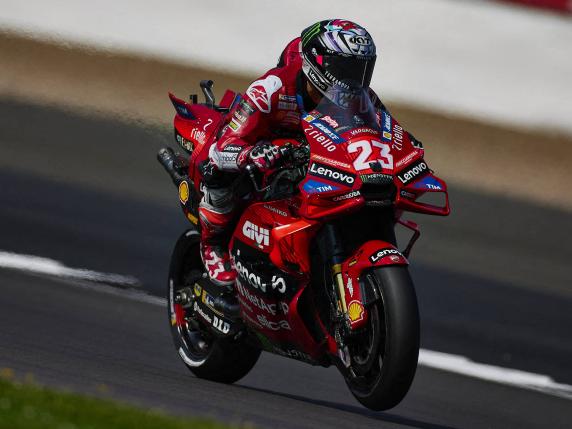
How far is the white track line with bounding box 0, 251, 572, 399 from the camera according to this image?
9.33m

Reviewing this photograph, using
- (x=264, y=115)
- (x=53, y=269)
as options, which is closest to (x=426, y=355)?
(x=53, y=269)

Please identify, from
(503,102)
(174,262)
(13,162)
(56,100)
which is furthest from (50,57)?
(174,262)

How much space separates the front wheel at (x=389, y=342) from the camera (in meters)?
6.31

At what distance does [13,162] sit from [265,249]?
690cm

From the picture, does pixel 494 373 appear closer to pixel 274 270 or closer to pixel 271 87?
pixel 274 270

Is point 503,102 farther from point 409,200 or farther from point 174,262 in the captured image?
point 409,200

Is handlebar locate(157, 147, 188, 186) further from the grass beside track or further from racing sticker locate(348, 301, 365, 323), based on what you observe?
the grass beside track

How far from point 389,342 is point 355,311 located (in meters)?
0.27

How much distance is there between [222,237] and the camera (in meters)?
7.93

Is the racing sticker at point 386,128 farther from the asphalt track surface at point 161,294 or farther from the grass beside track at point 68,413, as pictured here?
the grass beside track at point 68,413

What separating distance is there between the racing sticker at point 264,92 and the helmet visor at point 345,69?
33 centimetres

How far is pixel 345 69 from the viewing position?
22.9ft

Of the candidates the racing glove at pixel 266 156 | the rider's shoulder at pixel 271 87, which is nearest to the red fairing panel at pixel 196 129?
the rider's shoulder at pixel 271 87

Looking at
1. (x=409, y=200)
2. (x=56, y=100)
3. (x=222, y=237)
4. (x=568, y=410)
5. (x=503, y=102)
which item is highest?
(x=409, y=200)
